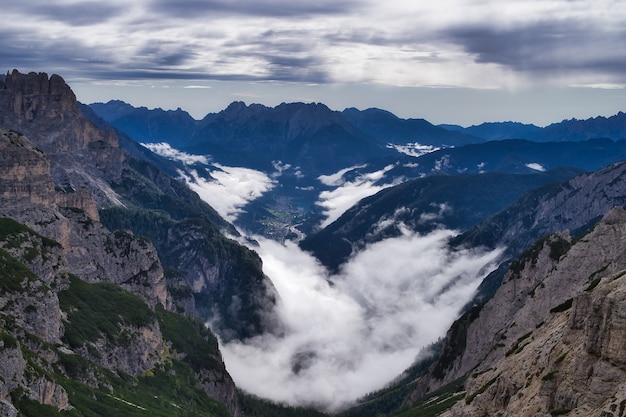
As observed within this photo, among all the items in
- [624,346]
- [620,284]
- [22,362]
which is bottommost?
[22,362]

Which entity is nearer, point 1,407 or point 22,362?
point 1,407

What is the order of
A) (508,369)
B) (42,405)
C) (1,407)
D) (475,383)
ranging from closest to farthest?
1. (508,369)
2. (1,407)
3. (475,383)
4. (42,405)

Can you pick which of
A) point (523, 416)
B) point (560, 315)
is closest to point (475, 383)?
point (560, 315)

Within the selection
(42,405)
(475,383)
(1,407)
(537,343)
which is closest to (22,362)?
(42,405)

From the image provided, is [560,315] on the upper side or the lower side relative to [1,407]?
upper

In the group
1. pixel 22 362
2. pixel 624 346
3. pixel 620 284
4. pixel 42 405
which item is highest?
pixel 620 284

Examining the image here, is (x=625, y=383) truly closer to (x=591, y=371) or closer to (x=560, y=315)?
(x=591, y=371)

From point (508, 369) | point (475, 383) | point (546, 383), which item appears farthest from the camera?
point (475, 383)

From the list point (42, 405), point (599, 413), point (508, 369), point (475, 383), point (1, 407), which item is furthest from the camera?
point (42, 405)

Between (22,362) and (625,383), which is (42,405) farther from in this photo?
(625,383)
